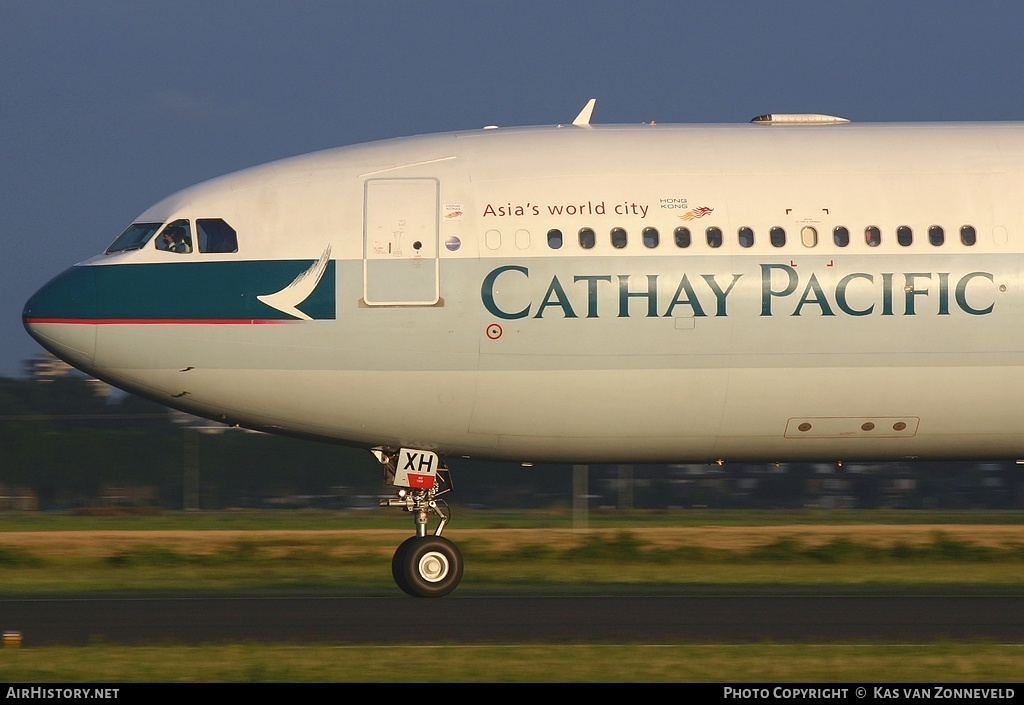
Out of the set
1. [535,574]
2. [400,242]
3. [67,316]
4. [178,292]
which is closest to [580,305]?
[400,242]

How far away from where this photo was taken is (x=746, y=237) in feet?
60.3

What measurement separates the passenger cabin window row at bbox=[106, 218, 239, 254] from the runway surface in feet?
14.8

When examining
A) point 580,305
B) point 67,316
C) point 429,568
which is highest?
A: point 580,305

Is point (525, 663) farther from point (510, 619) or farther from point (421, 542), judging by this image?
point (421, 542)

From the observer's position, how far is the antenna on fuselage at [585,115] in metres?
20.3

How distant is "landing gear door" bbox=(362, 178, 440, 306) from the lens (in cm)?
1822

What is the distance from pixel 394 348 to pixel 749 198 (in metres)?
4.78

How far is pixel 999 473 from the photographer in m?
63.4

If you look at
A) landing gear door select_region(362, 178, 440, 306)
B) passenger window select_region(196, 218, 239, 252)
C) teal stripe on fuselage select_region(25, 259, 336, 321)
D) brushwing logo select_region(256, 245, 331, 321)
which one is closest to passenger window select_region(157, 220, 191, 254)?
passenger window select_region(196, 218, 239, 252)

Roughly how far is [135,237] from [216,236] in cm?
108

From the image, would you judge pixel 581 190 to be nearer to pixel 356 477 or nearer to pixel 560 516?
pixel 560 516

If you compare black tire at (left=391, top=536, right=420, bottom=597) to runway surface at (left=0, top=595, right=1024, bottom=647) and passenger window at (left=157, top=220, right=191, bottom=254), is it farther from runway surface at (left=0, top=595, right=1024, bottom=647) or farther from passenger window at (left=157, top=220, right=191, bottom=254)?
passenger window at (left=157, top=220, right=191, bottom=254)

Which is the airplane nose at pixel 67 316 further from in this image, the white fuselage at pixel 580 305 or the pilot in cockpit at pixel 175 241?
the pilot in cockpit at pixel 175 241
